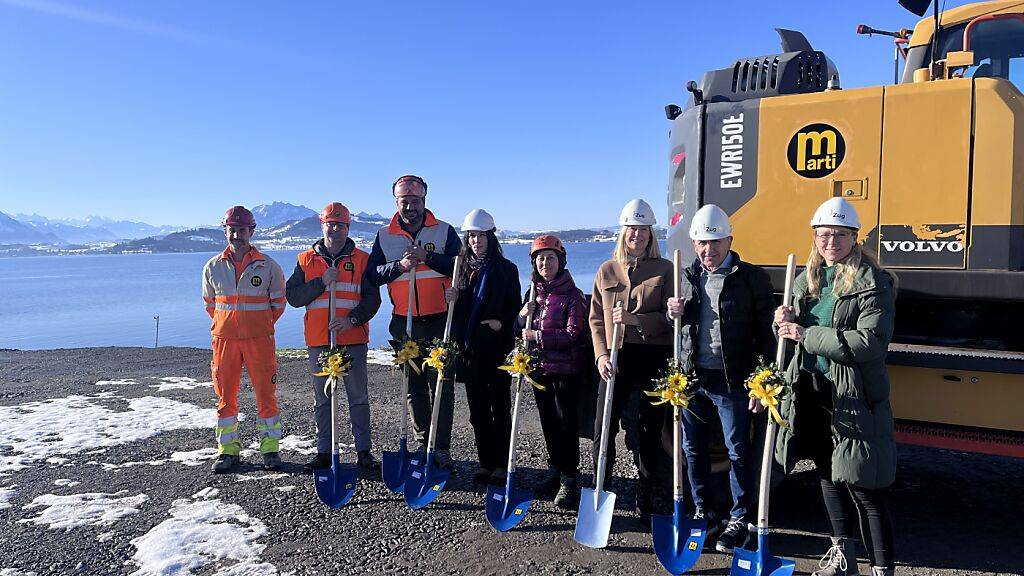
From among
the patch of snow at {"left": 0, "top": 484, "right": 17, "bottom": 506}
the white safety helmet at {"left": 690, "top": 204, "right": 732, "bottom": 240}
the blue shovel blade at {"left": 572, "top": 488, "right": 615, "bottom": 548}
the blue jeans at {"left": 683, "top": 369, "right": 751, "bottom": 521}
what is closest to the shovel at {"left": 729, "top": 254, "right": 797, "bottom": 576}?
the blue jeans at {"left": 683, "top": 369, "right": 751, "bottom": 521}

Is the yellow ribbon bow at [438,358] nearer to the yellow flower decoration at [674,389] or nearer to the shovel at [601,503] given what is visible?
the shovel at [601,503]

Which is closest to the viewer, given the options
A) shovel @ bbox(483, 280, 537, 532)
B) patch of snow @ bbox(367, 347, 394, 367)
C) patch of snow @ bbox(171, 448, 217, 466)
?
shovel @ bbox(483, 280, 537, 532)

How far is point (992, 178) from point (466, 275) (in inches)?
132

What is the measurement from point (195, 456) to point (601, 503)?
3.81 metres

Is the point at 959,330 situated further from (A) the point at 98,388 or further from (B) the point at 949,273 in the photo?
(A) the point at 98,388

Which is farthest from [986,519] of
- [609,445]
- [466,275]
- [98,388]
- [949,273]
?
[98,388]

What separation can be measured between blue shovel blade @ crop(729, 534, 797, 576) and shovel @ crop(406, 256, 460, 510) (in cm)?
209

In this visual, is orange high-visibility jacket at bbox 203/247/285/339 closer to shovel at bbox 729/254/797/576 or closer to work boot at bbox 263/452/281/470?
work boot at bbox 263/452/281/470

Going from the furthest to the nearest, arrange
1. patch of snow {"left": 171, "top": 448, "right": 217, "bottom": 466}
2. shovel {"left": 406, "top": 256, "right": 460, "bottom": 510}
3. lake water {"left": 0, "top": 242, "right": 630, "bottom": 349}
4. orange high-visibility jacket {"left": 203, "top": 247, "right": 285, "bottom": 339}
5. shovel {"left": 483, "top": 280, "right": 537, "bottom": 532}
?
lake water {"left": 0, "top": 242, "right": 630, "bottom": 349} → patch of snow {"left": 171, "top": 448, "right": 217, "bottom": 466} → orange high-visibility jacket {"left": 203, "top": 247, "right": 285, "bottom": 339} → shovel {"left": 406, "top": 256, "right": 460, "bottom": 510} → shovel {"left": 483, "top": 280, "right": 537, "bottom": 532}

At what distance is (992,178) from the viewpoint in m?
3.76

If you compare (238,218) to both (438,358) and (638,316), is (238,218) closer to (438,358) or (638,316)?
(438,358)

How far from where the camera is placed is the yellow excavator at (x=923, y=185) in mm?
3756

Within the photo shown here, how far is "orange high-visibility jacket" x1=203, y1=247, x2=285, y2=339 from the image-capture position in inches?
213

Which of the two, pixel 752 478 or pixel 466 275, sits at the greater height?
pixel 466 275
